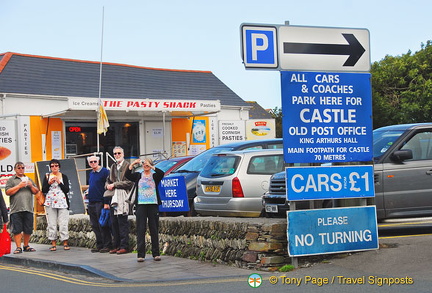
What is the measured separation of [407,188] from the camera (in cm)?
1066

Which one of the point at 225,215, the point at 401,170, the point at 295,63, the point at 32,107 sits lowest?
the point at 225,215

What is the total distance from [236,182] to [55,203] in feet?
14.6

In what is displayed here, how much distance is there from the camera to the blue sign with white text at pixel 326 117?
30.8 feet

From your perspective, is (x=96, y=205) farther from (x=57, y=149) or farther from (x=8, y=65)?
(x=8, y=65)

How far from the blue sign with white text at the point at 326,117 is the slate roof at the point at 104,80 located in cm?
2170

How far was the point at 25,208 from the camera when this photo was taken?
Answer: 14094 millimetres

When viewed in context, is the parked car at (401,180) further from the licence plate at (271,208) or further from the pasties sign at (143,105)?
the pasties sign at (143,105)

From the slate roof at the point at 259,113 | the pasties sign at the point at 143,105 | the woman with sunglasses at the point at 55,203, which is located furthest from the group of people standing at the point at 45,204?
the slate roof at the point at 259,113

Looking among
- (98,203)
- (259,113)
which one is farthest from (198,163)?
(259,113)

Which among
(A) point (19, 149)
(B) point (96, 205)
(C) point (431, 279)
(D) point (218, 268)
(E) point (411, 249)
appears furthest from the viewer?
(A) point (19, 149)

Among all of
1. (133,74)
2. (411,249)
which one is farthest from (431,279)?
(133,74)

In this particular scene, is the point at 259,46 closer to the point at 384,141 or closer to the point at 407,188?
the point at 384,141

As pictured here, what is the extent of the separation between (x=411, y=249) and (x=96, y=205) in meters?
6.65

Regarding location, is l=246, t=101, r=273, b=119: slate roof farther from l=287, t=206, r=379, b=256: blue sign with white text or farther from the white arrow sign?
l=287, t=206, r=379, b=256: blue sign with white text
